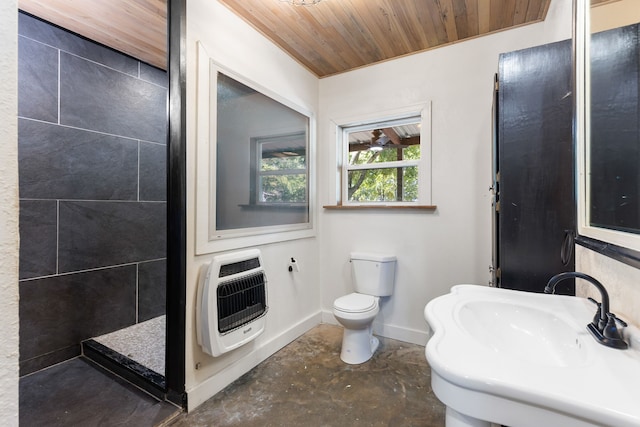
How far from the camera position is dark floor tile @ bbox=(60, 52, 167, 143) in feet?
6.73

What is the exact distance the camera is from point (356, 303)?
2.07 meters

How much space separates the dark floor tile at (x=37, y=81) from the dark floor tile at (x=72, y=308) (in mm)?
1128

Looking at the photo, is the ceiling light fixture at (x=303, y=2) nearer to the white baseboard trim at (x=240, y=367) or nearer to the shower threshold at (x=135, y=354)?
the white baseboard trim at (x=240, y=367)

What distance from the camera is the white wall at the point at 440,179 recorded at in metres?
2.09

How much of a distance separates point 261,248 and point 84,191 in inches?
55.5

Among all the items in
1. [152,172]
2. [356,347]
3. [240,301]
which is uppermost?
[152,172]

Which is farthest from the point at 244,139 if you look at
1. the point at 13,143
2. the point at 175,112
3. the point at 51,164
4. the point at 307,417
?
the point at 307,417

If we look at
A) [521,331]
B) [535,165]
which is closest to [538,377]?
[521,331]

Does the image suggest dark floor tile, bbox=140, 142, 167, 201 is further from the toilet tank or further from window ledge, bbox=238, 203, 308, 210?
the toilet tank

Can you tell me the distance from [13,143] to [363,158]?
2.43 metres

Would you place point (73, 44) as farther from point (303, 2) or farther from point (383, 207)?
point (383, 207)

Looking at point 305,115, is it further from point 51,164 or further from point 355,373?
point 355,373

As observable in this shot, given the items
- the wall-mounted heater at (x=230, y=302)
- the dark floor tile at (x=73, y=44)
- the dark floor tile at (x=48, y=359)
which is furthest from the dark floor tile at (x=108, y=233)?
the wall-mounted heater at (x=230, y=302)

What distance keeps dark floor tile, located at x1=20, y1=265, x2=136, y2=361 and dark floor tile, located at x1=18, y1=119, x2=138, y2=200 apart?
61 cm
